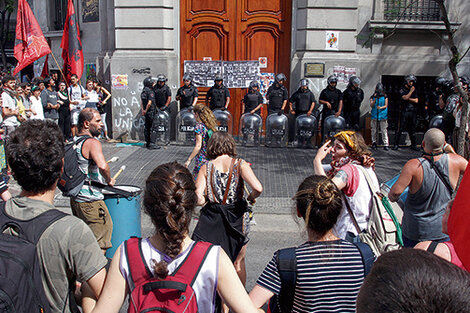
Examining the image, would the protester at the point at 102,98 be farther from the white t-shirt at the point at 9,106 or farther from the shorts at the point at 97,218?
the shorts at the point at 97,218

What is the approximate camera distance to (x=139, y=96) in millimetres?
13797

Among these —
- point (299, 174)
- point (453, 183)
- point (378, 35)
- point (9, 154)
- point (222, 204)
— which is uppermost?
point (378, 35)

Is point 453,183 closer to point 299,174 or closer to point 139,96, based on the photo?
point 299,174

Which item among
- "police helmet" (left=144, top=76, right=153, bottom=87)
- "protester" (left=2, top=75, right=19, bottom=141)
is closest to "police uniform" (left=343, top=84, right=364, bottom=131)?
"police helmet" (left=144, top=76, right=153, bottom=87)

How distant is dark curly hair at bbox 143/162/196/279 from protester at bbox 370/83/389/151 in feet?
36.6

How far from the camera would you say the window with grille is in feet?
57.0

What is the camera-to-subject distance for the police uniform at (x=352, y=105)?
12.6m

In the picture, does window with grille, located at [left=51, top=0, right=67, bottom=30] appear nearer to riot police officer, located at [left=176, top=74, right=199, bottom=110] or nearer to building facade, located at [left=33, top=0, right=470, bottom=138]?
building facade, located at [left=33, top=0, right=470, bottom=138]

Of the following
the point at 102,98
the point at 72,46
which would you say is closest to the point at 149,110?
the point at 102,98

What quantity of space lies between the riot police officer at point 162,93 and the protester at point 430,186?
9593 mm

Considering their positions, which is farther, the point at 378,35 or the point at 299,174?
the point at 378,35

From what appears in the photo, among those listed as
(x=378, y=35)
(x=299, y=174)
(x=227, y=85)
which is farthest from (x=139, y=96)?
(x=378, y=35)

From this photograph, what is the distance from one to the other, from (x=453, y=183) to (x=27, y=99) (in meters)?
10.8

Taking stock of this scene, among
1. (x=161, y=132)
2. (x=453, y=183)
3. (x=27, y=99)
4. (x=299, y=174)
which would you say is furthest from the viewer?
(x=161, y=132)
